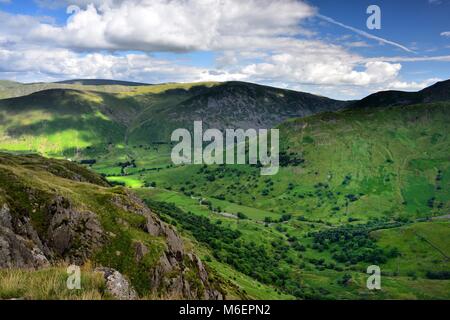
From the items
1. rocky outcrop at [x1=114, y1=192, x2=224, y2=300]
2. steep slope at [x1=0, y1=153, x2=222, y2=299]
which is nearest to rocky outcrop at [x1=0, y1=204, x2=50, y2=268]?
steep slope at [x1=0, y1=153, x2=222, y2=299]

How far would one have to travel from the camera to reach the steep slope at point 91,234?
229ft

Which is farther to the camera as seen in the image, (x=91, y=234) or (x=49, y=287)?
(x=91, y=234)

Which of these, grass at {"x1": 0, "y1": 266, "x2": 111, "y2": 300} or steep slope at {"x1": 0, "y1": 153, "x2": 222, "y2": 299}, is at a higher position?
grass at {"x1": 0, "y1": 266, "x2": 111, "y2": 300}

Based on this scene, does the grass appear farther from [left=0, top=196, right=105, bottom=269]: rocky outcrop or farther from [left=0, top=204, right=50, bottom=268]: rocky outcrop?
[left=0, top=196, right=105, bottom=269]: rocky outcrop

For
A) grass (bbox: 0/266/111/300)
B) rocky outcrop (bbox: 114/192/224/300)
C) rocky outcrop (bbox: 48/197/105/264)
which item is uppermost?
grass (bbox: 0/266/111/300)

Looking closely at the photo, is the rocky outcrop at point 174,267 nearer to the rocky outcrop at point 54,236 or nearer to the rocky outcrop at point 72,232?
the rocky outcrop at point 72,232

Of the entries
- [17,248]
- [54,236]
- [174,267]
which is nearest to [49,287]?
[17,248]

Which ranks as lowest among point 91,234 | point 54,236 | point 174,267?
point 174,267

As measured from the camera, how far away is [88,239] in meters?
75.8

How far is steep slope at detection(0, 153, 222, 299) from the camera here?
6975 cm

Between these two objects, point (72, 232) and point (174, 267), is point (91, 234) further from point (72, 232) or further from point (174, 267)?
point (174, 267)

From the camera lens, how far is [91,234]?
77.1m
